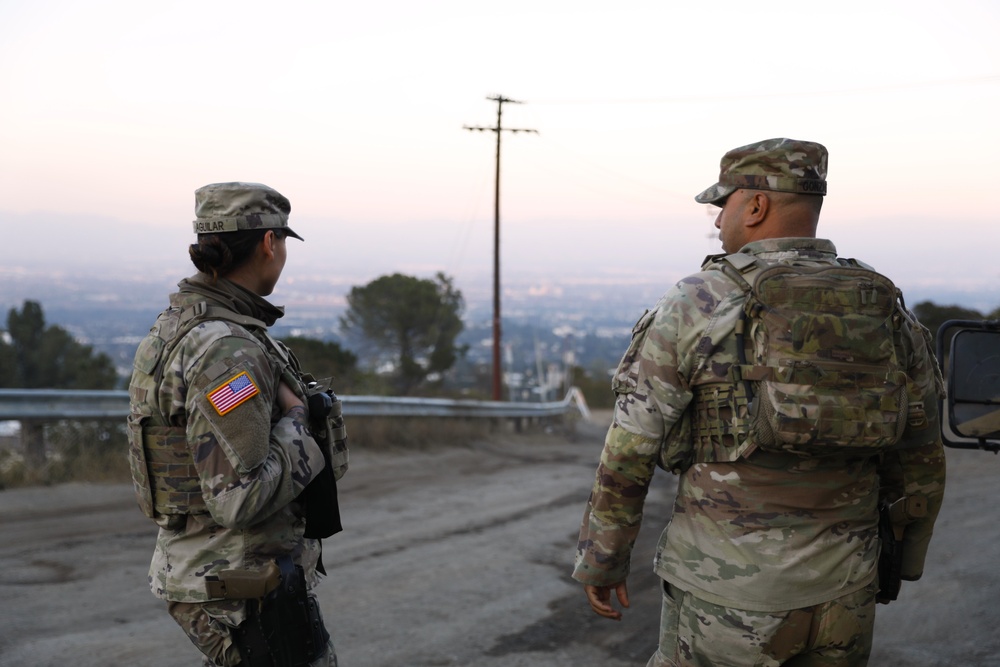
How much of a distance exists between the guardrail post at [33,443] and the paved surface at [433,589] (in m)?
0.41

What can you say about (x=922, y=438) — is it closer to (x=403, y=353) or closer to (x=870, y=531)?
(x=870, y=531)

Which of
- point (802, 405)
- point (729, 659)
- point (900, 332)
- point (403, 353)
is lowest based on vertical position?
point (403, 353)

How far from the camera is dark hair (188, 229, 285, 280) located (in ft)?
9.09

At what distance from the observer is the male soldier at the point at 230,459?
100 inches

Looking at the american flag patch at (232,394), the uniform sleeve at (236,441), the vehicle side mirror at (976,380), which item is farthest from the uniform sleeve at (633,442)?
the vehicle side mirror at (976,380)

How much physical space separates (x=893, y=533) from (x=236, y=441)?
86.0 inches

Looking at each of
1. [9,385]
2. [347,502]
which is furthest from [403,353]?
[347,502]

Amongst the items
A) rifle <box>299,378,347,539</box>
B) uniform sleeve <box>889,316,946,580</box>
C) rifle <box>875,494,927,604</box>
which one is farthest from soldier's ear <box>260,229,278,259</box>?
rifle <box>875,494,927,604</box>

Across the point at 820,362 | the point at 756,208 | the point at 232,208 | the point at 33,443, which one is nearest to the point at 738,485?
the point at 820,362

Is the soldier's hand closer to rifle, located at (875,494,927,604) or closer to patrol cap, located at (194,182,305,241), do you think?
rifle, located at (875,494,927,604)

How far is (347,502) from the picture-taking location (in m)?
8.61

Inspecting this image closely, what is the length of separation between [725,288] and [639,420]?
0.49 m

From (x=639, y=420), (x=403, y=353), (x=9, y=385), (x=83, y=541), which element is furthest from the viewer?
(x=403, y=353)

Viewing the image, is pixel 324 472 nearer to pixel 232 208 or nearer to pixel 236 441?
pixel 236 441
